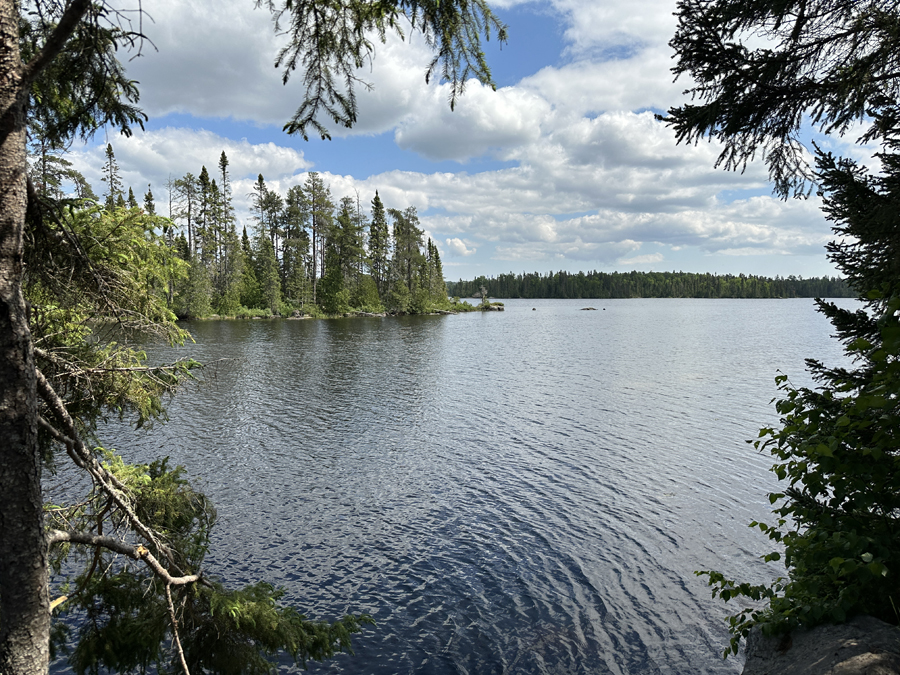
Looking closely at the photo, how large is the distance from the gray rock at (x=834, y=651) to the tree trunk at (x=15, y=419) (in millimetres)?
5731

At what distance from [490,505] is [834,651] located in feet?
29.6

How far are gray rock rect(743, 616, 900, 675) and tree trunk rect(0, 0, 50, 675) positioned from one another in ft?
18.8

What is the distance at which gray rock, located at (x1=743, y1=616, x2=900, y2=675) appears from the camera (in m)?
3.55

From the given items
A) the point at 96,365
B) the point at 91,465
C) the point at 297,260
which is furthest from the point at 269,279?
the point at 91,465

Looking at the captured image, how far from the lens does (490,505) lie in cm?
1241

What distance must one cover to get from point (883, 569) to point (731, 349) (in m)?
42.5

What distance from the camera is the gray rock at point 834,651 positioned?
3.55m

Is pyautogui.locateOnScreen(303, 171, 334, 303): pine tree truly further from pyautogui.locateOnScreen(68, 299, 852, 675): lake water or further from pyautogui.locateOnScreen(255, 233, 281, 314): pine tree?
pyautogui.locateOnScreen(68, 299, 852, 675): lake water

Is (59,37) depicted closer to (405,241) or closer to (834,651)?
(834,651)

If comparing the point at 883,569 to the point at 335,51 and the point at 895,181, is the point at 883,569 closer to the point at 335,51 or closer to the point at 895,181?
the point at 895,181

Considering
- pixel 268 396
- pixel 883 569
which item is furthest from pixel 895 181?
pixel 268 396

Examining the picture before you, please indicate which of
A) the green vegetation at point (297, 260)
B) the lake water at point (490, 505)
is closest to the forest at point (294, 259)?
the green vegetation at point (297, 260)

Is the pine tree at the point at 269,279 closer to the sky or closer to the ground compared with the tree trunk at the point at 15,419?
closer to the sky

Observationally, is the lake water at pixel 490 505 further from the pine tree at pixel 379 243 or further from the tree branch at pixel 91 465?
the pine tree at pixel 379 243
